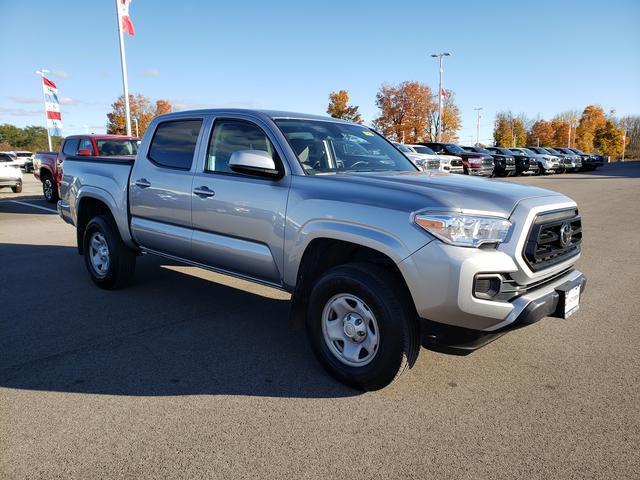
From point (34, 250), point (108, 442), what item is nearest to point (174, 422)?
point (108, 442)

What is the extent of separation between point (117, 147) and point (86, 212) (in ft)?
23.9

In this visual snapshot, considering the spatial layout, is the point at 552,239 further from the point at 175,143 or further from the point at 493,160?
the point at 493,160

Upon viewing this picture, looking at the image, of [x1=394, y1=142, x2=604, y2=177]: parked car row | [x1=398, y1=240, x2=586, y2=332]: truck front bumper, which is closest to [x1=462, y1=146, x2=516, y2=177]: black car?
[x1=394, y1=142, x2=604, y2=177]: parked car row

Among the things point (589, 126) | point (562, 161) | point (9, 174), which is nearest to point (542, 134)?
point (589, 126)

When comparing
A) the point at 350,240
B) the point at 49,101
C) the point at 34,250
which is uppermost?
the point at 49,101

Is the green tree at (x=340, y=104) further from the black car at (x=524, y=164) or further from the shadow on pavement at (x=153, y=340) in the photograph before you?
the shadow on pavement at (x=153, y=340)

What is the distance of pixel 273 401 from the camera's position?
125 inches

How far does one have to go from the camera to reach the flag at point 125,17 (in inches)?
784

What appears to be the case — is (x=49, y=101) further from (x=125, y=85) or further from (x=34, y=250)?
(x=34, y=250)

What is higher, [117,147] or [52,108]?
[52,108]

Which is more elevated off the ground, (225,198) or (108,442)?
(225,198)

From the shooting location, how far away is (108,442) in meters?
2.71

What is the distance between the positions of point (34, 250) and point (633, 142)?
136m

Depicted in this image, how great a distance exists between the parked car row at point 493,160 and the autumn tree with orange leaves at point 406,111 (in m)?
23.8
